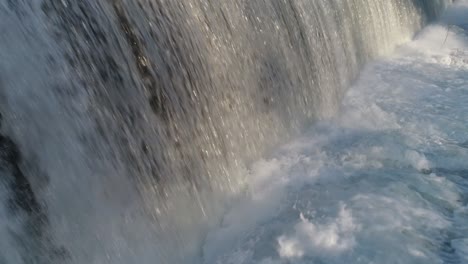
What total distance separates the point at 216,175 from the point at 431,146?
1.97 metres

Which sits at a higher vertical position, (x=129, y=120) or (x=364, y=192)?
(x=129, y=120)

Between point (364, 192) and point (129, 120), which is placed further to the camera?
point (364, 192)

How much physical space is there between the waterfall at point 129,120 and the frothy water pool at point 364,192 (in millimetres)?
226

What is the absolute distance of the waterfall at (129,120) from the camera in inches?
102

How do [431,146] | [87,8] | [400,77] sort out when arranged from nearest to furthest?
[87,8], [431,146], [400,77]

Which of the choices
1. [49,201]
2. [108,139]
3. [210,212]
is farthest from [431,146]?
[49,201]

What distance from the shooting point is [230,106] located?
4.05 meters

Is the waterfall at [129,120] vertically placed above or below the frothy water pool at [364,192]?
above

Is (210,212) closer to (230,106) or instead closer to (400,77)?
(230,106)

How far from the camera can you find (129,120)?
10.3ft

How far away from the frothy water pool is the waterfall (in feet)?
0.74

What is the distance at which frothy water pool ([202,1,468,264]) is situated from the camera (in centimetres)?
Answer: 329

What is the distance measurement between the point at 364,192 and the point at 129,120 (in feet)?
5.76

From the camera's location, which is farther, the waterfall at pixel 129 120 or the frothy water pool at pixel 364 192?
the frothy water pool at pixel 364 192
